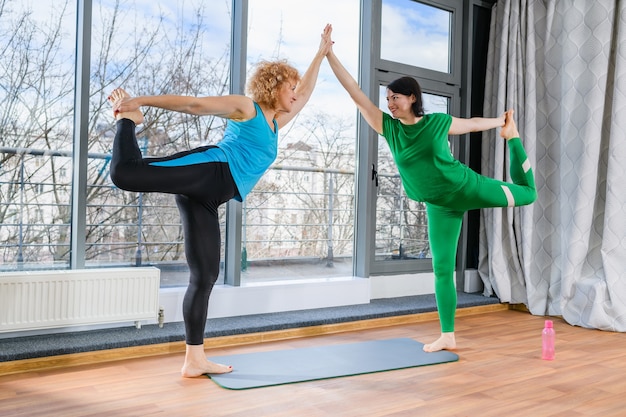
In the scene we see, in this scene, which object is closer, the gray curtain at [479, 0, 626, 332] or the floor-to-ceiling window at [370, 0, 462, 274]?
the gray curtain at [479, 0, 626, 332]

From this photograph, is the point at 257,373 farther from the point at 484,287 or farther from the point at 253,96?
the point at 484,287

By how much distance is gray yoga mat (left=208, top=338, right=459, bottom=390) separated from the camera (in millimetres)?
2619

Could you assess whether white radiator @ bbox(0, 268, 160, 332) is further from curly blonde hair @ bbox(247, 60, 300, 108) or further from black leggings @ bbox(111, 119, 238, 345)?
curly blonde hair @ bbox(247, 60, 300, 108)

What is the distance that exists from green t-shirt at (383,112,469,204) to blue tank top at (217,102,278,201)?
0.80 metres

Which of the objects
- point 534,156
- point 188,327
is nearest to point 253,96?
point 188,327

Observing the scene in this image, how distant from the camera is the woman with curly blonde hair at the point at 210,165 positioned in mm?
2377

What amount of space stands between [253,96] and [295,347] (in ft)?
4.55

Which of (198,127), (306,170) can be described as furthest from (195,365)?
(306,170)

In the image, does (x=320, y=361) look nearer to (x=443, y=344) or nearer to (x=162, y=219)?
(x=443, y=344)


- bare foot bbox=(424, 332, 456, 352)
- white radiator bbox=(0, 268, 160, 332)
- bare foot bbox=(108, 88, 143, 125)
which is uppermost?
bare foot bbox=(108, 88, 143, 125)

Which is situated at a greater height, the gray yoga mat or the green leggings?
the green leggings

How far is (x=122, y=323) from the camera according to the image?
3260 millimetres

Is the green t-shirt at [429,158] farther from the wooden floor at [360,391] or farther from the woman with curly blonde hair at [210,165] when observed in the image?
the wooden floor at [360,391]

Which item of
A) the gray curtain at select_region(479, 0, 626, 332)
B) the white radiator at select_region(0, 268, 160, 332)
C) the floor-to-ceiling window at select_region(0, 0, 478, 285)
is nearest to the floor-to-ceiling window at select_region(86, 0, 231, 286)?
the floor-to-ceiling window at select_region(0, 0, 478, 285)
